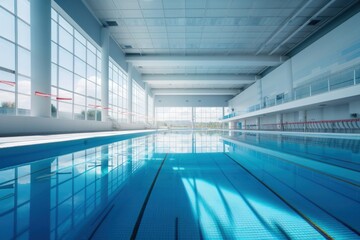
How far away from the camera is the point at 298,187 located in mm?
1753

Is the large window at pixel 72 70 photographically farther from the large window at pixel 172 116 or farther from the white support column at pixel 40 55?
the large window at pixel 172 116

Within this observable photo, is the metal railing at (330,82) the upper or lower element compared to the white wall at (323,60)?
lower

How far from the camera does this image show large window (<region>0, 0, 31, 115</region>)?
4.89m

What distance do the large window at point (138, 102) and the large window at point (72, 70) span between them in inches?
224

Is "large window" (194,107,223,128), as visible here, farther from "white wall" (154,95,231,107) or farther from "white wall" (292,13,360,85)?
"white wall" (292,13,360,85)

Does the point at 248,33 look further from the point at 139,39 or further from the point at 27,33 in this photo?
the point at 27,33

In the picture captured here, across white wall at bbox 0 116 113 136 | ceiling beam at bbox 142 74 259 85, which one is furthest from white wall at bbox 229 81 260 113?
white wall at bbox 0 116 113 136

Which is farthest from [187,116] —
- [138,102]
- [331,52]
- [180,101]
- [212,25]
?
[331,52]

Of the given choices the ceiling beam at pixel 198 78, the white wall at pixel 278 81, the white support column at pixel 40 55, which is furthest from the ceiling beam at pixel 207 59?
the white support column at pixel 40 55

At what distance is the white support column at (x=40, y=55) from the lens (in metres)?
4.84

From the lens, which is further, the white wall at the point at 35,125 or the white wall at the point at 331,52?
the white wall at the point at 331,52

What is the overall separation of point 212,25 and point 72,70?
6.61 m

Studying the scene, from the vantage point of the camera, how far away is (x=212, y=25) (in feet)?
28.1

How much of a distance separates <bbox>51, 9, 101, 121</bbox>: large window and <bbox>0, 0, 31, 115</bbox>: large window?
1.08 meters
